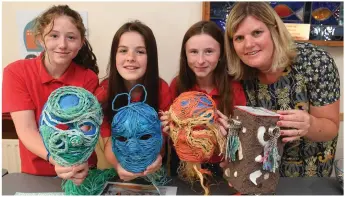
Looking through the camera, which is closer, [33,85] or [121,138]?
[121,138]

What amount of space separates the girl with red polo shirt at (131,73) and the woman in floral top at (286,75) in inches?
12.9

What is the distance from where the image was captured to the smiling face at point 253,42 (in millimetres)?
1119

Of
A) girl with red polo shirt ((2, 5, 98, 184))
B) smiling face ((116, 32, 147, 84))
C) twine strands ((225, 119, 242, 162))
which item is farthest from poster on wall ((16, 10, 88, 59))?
twine strands ((225, 119, 242, 162))

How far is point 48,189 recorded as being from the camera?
3.54 ft

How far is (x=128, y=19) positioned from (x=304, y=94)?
1.03m

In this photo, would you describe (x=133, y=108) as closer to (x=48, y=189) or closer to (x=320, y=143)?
(x=48, y=189)

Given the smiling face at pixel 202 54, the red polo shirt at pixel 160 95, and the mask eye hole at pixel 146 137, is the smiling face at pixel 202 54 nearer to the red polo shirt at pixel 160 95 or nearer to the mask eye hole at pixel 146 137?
the red polo shirt at pixel 160 95

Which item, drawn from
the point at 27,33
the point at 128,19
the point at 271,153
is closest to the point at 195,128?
the point at 271,153

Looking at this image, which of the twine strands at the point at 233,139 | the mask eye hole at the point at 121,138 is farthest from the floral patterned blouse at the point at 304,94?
the mask eye hole at the point at 121,138

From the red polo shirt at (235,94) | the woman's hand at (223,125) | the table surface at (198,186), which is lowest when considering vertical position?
the table surface at (198,186)

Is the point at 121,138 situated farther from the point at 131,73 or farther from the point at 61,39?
the point at 61,39

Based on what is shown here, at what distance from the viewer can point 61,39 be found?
111 centimetres

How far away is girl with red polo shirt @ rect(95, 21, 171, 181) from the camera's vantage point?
110cm

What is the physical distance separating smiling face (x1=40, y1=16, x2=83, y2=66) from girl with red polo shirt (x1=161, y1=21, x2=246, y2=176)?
1.49ft
